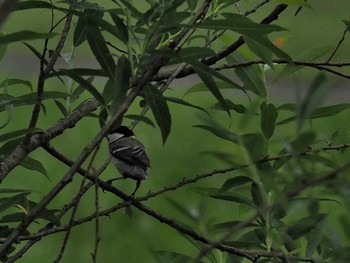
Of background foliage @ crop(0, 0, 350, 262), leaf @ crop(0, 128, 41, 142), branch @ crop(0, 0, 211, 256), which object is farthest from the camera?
leaf @ crop(0, 128, 41, 142)

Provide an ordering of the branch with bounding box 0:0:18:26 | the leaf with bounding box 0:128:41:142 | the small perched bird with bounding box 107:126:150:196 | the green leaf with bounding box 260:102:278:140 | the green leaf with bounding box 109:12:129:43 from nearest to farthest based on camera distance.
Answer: the branch with bounding box 0:0:18:26 → the green leaf with bounding box 109:12:129:43 → the leaf with bounding box 0:128:41:142 → the green leaf with bounding box 260:102:278:140 → the small perched bird with bounding box 107:126:150:196

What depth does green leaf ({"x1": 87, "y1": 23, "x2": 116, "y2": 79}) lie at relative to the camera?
5.83 feet

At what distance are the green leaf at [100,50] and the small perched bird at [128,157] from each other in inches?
79.3

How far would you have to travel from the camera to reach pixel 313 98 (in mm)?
1106

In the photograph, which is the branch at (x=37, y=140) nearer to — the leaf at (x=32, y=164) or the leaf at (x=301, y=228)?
the leaf at (x=32, y=164)

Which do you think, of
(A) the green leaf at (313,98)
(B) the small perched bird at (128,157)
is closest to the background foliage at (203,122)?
(A) the green leaf at (313,98)

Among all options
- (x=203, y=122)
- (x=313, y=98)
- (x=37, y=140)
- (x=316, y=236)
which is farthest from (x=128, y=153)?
(x=313, y=98)

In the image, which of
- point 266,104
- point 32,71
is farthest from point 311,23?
point 266,104

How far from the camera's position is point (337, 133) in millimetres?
2236

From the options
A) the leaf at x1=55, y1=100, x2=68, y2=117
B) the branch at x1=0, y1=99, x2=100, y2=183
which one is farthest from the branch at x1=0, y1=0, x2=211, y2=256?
the leaf at x1=55, y1=100, x2=68, y2=117

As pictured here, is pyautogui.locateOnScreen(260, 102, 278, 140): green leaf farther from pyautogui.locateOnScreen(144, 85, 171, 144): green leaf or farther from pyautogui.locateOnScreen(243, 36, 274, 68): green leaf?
pyautogui.locateOnScreen(144, 85, 171, 144): green leaf

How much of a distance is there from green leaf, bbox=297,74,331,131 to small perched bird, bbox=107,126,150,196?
277cm

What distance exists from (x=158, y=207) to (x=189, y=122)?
2272mm

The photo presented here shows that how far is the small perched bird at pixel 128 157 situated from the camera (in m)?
3.96
